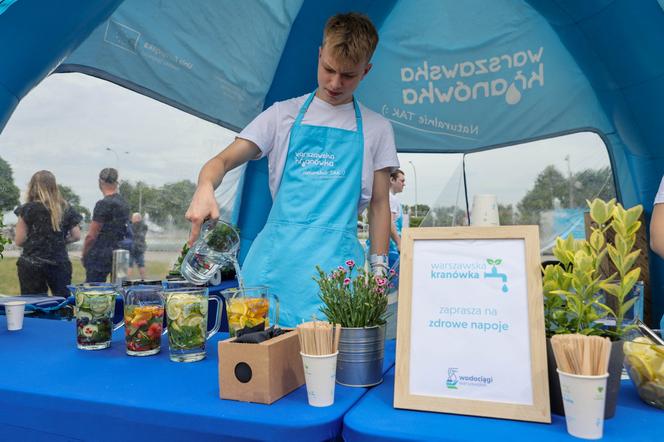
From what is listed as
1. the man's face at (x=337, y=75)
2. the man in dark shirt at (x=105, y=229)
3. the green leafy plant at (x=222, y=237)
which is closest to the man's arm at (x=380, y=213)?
the man's face at (x=337, y=75)

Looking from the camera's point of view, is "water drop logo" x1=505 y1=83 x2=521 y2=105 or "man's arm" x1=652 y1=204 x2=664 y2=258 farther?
"water drop logo" x1=505 y1=83 x2=521 y2=105

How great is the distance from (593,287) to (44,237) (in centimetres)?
365

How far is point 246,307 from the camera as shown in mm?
1039

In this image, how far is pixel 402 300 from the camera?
0.87 m

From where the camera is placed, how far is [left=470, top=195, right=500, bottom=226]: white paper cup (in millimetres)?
1146

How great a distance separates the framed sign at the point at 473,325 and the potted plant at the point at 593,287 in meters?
0.05

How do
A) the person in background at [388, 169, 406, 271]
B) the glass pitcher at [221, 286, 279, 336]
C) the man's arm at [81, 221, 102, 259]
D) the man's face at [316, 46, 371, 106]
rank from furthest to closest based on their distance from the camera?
the person in background at [388, 169, 406, 271] → the man's arm at [81, 221, 102, 259] → the man's face at [316, 46, 371, 106] → the glass pitcher at [221, 286, 279, 336]

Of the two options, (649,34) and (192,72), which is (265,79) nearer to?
(192,72)

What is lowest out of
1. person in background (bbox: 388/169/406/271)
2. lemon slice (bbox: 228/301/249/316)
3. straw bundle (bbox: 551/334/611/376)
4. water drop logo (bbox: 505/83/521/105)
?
straw bundle (bbox: 551/334/611/376)

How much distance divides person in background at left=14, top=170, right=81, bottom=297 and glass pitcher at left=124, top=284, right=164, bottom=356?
285 centimetres

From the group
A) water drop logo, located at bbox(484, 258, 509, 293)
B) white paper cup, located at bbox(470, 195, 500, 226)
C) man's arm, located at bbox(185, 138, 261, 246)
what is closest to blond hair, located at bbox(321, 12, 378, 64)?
man's arm, located at bbox(185, 138, 261, 246)

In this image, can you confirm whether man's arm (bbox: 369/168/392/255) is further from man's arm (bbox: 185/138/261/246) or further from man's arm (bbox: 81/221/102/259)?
man's arm (bbox: 81/221/102/259)

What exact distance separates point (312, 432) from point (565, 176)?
3649 mm

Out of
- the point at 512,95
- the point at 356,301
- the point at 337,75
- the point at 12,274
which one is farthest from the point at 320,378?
the point at 12,274
